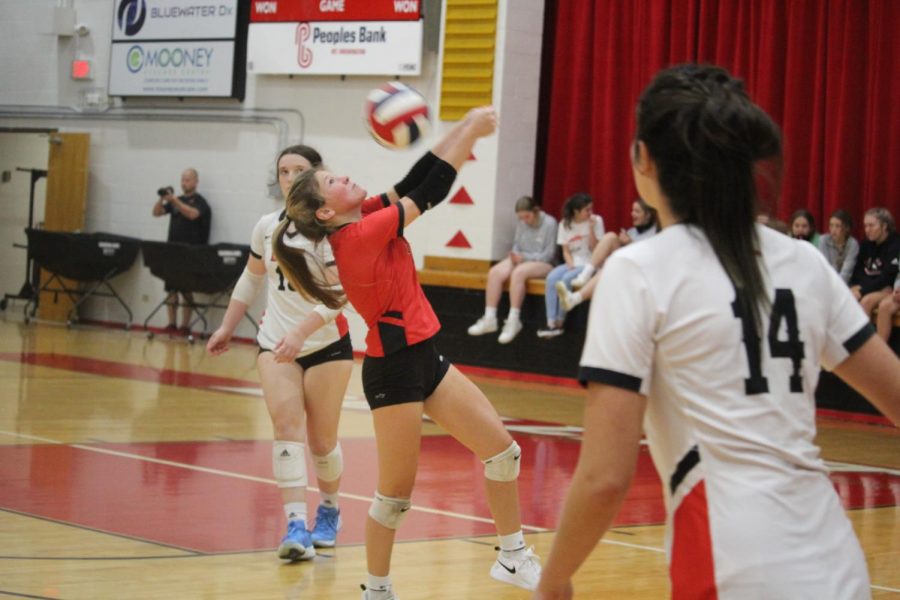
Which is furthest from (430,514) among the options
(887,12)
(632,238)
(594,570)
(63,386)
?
(887,12)

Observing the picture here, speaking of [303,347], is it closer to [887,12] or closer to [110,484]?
[110,484]

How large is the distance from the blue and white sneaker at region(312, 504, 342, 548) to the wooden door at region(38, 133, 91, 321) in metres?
12.2

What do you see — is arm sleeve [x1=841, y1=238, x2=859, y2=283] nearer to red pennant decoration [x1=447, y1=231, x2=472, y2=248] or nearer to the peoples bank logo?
red pennant decoration [x1=447, y1=231, x2=472, y2=248]

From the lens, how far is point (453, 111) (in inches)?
514

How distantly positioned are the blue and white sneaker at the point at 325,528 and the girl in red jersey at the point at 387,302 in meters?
1.04

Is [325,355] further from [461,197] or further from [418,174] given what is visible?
[461,197]

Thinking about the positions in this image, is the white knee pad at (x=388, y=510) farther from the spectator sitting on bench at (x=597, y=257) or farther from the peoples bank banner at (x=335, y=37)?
the peoples bank banner at (x=335, y=37)

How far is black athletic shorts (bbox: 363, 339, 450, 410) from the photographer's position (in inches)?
151

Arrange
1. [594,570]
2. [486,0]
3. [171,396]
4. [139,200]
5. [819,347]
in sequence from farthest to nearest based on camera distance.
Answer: [139,200]
[486,0]
[171,396]
[594,570]
[819,347]

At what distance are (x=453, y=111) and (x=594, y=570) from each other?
8828 mm

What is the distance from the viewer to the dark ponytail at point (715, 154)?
1.77 m

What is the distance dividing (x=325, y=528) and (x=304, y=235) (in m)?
1.53

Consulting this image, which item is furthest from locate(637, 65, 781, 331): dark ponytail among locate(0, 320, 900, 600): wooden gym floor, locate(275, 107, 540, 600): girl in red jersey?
locate(0, 320, 900, 600): wooden gym floor

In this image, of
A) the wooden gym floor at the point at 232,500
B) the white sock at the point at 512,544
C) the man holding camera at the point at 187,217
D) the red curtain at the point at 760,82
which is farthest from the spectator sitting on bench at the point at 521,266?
the white sock at the point at 512,544
